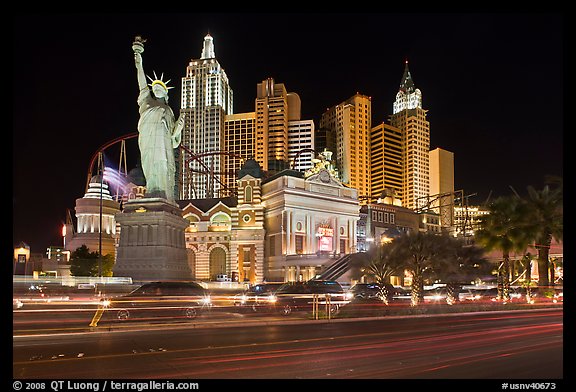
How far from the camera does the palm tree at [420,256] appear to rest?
3694cm

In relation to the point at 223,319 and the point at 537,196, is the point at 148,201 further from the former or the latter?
the point at 537,196

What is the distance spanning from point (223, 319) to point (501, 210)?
24.8 m

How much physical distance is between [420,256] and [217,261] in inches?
2148

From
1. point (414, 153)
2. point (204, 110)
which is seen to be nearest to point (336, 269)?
point (204, 110)

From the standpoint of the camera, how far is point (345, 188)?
8888 centimetres

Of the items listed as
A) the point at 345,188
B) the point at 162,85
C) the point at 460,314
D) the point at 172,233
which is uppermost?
the point at 162,85

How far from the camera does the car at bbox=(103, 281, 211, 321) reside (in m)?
25.1

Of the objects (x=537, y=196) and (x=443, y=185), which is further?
(x=443, y=185)

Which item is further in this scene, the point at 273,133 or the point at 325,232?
the point at 273,133

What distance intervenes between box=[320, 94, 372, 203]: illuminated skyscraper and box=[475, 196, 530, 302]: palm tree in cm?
13554

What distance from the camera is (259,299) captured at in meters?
34.6

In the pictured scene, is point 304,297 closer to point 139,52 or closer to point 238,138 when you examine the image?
point 139,52
